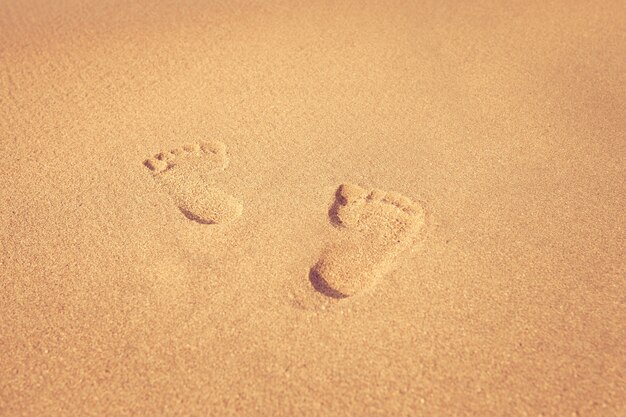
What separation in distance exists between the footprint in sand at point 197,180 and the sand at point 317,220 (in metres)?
0.01

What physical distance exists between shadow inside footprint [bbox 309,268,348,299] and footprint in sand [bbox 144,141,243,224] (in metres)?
0.47

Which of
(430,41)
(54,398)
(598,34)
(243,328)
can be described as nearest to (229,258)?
(243,328)

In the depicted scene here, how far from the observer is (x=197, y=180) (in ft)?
7.60

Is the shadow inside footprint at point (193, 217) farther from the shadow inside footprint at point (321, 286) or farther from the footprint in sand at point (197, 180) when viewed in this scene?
the shadow inside footprint at point (321, 286)

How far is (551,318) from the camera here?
5.84 ft

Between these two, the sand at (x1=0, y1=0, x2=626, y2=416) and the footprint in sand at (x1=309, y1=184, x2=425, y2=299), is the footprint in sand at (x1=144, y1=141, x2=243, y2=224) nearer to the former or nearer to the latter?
the sand at (x1=0, y1=0, x2=626, y2=416)

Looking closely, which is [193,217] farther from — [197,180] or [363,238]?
[363,238]

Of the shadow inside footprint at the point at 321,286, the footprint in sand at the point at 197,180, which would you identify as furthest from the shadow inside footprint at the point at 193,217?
the shadow inside footprint at the point at 321,286

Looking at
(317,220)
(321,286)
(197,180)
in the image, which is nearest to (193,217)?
(197,180)

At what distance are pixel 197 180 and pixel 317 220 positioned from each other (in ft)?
1.94

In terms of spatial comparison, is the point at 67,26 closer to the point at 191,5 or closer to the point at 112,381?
the point at 191,5

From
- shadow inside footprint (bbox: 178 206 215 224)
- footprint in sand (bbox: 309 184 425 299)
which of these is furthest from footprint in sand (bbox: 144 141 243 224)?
footprint in sand (bbox: 309 184 425 299)

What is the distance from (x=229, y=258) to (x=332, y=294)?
0.44 metres

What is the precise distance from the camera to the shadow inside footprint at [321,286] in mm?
1850
